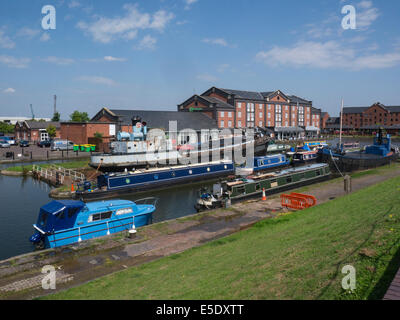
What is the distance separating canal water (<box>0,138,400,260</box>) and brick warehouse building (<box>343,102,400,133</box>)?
12055cm

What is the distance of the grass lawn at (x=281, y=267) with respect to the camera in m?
8.23

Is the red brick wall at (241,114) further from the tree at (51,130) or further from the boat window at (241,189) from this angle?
the boat window at (241,189)

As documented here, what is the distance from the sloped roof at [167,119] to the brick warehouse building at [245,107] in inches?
146

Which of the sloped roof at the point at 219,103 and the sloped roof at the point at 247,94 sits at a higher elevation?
the sloped roof at the point at 247,94

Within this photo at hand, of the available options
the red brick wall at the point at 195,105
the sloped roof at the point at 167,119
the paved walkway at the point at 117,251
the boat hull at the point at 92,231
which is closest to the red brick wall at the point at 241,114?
the sloped roof at the point at 167,119

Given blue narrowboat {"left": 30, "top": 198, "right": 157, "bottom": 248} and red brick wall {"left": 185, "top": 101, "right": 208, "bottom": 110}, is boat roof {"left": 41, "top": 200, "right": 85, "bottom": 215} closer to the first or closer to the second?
blue narrowboat {"left": 30, "top": 198, "right": 157, "bottom": 248}

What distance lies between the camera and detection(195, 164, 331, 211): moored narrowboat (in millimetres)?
24156

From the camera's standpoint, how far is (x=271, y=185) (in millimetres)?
27516

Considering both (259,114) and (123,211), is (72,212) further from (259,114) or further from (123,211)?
(259,114)

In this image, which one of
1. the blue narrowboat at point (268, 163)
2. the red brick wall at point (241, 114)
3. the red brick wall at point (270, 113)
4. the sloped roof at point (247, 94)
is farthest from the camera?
the red brick wall at point (270, 113)

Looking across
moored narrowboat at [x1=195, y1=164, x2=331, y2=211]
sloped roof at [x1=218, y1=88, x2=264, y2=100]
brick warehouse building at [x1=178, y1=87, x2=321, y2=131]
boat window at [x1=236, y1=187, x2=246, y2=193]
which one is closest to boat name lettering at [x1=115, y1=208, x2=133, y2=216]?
moored narrowboat at [x1=195, y1=164, x2=331, y2=211]

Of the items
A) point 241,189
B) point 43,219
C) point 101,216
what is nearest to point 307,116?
point 241,189
